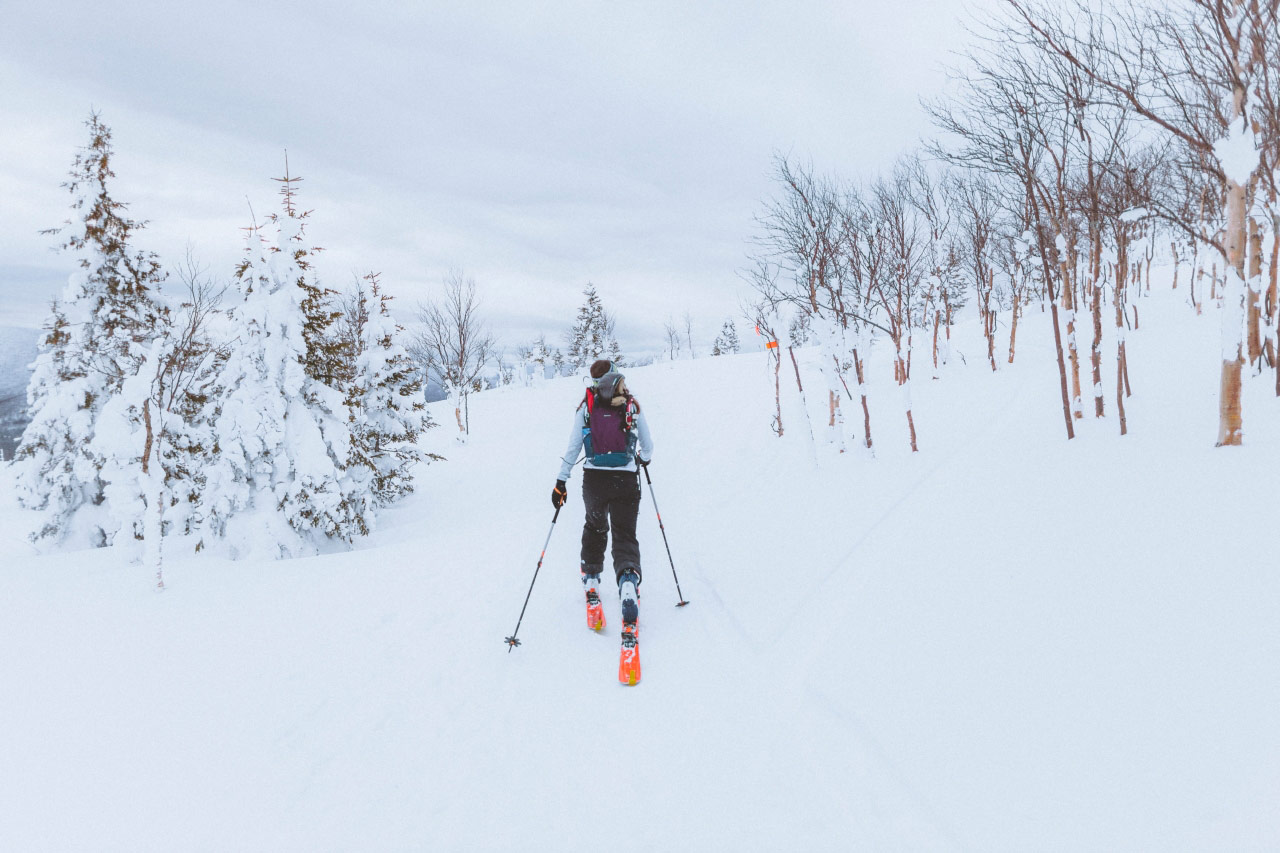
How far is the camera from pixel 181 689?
419cm

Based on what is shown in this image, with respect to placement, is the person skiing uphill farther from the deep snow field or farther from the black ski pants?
the deep snow field

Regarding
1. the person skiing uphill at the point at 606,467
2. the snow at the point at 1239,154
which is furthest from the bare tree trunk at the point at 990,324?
the person skiing uphill at the point at 606,467

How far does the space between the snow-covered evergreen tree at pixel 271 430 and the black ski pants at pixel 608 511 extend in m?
7.89

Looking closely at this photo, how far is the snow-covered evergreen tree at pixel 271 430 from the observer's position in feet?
33.0

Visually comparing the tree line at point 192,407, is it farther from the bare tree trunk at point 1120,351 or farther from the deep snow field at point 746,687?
the bare tree trunk at point 1120,351

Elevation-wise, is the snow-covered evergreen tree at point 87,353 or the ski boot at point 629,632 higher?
the snow-covered evergreen tree at point 87,353

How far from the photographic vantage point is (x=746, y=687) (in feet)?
13.0

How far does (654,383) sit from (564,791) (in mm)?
34232

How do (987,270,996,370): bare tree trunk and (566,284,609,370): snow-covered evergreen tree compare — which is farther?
(566,284,609,370): snow-covered evergreen tree

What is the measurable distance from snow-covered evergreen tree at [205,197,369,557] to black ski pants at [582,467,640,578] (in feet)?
25.9

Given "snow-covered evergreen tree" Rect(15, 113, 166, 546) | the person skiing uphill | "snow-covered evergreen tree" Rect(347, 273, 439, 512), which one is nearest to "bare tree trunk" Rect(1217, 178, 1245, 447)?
the person skiing uphill

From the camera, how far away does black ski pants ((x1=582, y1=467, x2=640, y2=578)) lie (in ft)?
16.8

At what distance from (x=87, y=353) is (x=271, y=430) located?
21.8 ft

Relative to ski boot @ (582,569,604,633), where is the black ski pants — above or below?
above
